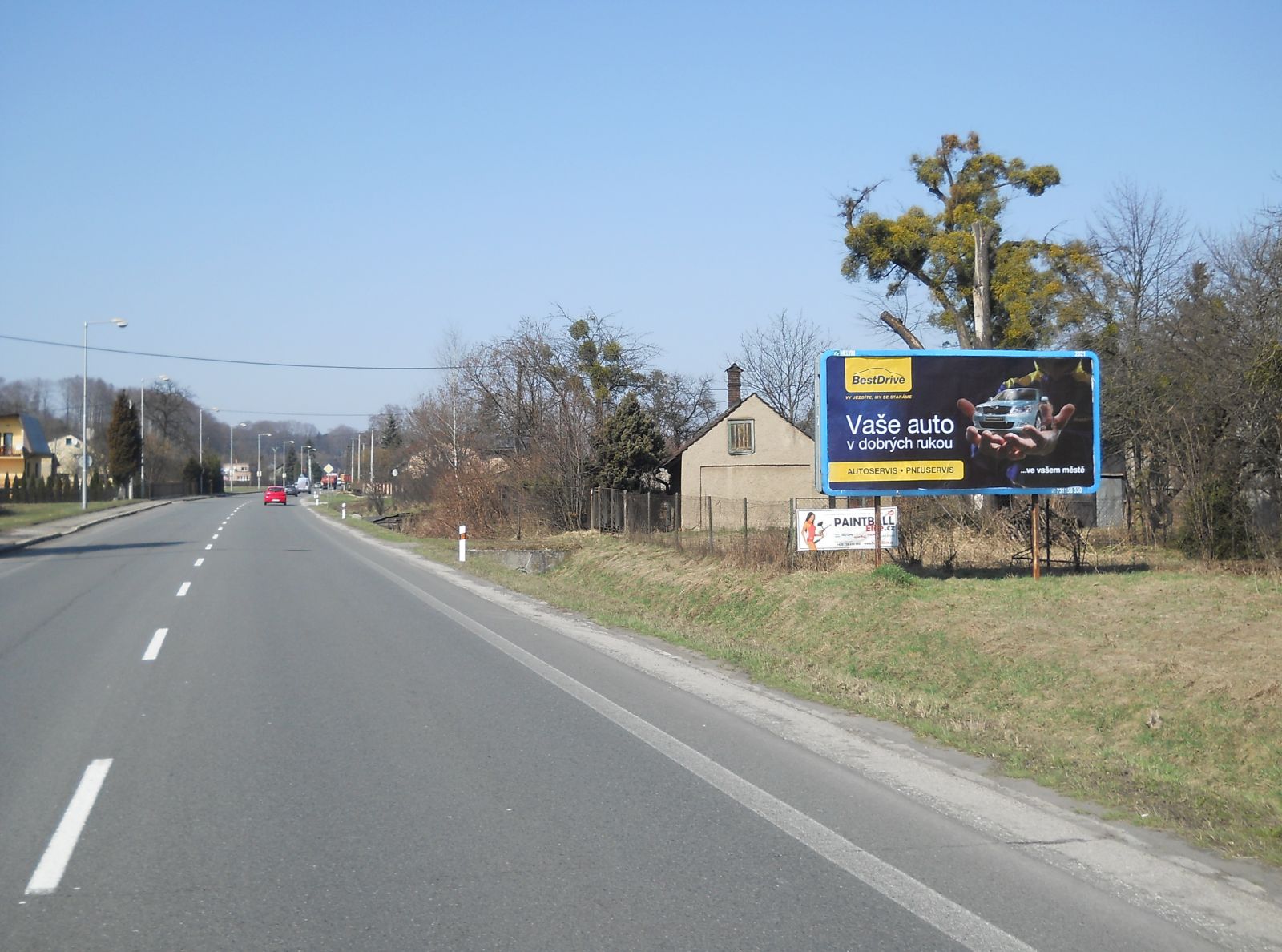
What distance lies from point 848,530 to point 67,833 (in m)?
13.6

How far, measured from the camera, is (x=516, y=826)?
20.0 ft

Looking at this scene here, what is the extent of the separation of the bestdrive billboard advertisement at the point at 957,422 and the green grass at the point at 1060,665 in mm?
1610

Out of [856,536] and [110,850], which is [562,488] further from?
[110,850]

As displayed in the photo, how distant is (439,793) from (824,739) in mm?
3277

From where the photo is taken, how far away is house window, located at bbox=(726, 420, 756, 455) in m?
46.9

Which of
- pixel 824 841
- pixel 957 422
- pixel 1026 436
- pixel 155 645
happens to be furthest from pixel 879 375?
pixel 824 841

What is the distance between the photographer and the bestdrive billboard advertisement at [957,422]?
17219 millimetres

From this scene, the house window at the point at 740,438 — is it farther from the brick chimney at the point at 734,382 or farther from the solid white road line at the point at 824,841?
the solid white road line at the point at 824,841

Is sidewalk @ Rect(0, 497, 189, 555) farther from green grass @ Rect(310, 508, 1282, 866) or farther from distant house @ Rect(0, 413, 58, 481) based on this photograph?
distant house @ Rect(0, 413, 58, 481)

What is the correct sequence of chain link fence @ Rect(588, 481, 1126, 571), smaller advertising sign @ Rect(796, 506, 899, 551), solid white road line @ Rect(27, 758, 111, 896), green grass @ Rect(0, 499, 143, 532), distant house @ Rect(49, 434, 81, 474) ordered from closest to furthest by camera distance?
1. solid white road line @ Rect(27, 758, 111, 896)
2. smaller advertising sign @ Rect(796, 506, 899, 551)
3. chain link fence @ Rect(588, 481, 1126, 571)
4. green grass @ Rect(0, 499, 143, 532)
5. distant house @ Rect(49, 434, 81, 474)

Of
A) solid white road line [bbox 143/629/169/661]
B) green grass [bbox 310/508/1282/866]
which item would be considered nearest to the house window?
green grass [bbox 310/508/1282/866]

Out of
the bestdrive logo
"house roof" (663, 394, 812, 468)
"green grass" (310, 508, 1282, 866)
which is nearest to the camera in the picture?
"green grass" (310, 508, 1282, 866)

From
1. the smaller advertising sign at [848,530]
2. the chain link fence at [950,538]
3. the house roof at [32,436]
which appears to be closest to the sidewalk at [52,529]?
the chain link fence at [950,538]

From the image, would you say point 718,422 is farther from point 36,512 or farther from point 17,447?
point 17,447
